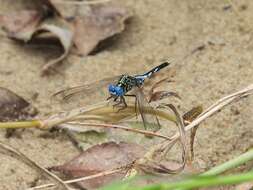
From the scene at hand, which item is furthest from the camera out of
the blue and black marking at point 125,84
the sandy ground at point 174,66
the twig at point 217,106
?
the blue and black marking at point 125,84

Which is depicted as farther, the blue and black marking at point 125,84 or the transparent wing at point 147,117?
the blue and black marking at point 125,84

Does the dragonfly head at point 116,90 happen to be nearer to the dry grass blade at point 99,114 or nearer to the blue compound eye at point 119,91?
the blue compound eye at point 119,91

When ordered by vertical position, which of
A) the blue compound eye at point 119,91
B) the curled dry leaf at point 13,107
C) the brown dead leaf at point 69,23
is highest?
the blue compound eye at point 119,91

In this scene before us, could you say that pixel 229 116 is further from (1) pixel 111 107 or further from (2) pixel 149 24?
(2) pixel 149 24

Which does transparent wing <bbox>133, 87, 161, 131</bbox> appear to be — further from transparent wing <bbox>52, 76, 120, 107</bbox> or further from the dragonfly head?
transparent wing <bbox>52, 76, 120, 107</bbox>

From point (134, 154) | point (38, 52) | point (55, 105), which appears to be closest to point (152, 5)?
point (38, 52)

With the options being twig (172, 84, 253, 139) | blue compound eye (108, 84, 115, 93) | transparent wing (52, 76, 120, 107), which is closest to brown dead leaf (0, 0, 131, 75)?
transparent wing (52, 76, 120, 107)

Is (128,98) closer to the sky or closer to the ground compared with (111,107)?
closer to the ground

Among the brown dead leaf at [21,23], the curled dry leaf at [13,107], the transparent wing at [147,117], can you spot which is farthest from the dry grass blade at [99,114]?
the brown dead leaf at [21,23]
